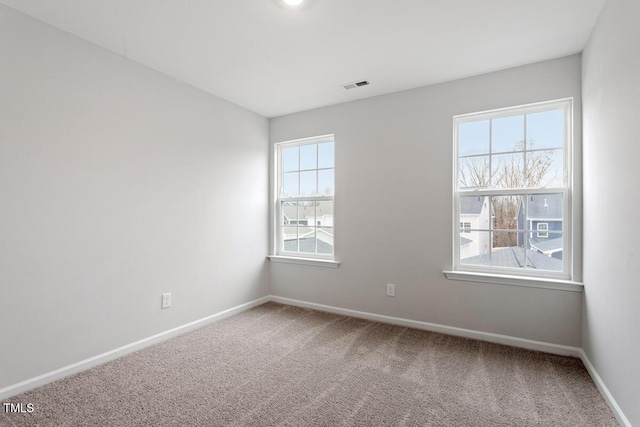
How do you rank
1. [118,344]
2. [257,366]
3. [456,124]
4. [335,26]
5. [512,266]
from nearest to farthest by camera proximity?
[335,26] < [257,366] < [118,344] < [512,266] < [456,124]

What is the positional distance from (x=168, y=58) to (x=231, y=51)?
563 mm

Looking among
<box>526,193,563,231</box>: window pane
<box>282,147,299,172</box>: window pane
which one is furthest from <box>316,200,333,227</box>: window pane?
<box>526,193,563,231</box>: window pane

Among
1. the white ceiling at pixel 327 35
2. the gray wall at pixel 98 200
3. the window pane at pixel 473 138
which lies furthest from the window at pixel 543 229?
the gray wall at pixel 98 200

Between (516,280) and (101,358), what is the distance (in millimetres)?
3405

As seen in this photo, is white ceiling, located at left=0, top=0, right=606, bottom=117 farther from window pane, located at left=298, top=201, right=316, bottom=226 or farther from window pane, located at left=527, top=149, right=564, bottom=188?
window pane, located at left=298, top=201, right=316, bottom=226

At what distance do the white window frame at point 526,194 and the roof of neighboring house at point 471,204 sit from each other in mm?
36

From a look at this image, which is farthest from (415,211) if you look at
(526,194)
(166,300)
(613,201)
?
(166,300)

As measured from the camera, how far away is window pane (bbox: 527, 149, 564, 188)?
262 cm

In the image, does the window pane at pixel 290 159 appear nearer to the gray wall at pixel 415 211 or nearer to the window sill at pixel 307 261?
the gray wall at pixel 415 211

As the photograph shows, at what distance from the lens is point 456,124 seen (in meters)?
3.02

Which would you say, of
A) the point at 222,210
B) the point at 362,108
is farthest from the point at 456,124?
the point at 222,210

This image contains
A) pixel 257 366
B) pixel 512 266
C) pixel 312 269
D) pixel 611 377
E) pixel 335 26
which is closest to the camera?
pixel 611 377

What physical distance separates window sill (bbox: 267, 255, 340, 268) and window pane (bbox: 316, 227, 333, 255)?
129 millimetres

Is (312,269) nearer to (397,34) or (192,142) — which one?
(192,142)
